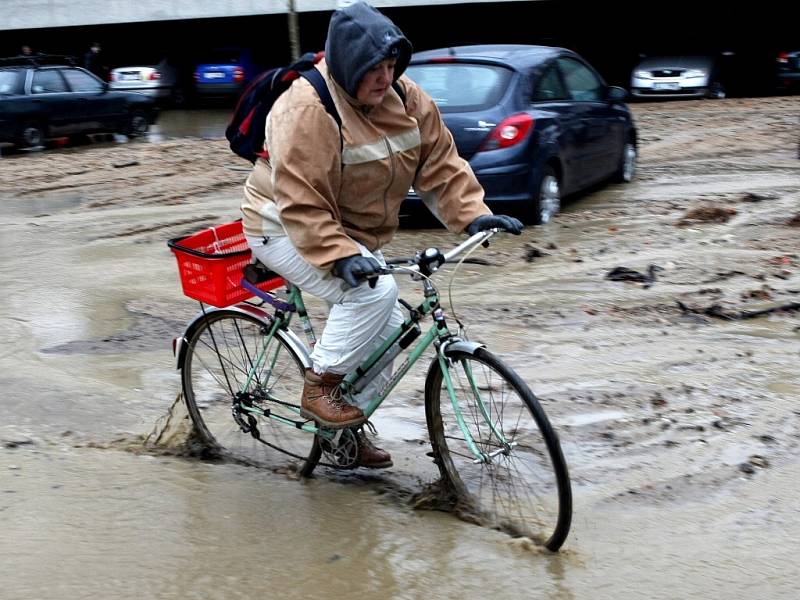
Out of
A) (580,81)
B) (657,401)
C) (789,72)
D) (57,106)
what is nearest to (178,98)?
(57,106)

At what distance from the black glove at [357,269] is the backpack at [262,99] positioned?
468 millimetres

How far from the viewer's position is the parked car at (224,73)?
27.1 m

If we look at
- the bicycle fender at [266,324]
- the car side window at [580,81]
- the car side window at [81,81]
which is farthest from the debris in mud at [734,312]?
the car side window at [81,81]

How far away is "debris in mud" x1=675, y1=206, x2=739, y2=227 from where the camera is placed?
9.48 m

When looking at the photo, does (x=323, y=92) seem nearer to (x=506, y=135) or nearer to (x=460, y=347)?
(x=460, y=347)

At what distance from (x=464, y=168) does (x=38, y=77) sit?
53.4ft

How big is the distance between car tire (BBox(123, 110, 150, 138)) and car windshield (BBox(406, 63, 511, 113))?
1135 cm

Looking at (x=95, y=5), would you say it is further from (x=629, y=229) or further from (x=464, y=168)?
(x=464, y=168)

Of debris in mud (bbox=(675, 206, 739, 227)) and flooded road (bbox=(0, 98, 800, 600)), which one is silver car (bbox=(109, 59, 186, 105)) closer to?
flooded road (bbox=(0, 98, 800, 600))

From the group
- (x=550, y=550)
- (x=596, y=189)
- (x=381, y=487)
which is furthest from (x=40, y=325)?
(x=596, y=189)

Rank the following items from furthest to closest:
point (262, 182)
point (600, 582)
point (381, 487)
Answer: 1. point (381, 487)
2. point (262, 182)
3. point (600, 582)

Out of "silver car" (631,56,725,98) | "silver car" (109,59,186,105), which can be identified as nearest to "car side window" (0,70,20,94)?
"silver car" (109,59,186,105)

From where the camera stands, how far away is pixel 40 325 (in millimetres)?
7293

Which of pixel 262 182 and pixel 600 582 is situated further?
pixel 262 182
